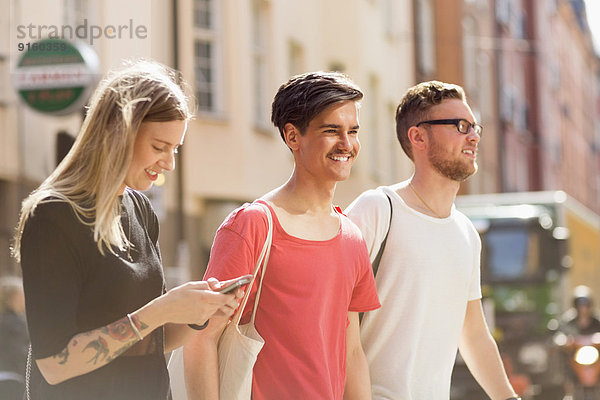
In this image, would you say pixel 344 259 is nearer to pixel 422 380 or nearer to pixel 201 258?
pixel 422 380

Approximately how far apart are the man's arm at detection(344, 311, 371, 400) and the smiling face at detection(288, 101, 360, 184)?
1.59ft

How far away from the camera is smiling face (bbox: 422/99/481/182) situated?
448 centimetres

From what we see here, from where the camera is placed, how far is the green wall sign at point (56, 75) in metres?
11.6

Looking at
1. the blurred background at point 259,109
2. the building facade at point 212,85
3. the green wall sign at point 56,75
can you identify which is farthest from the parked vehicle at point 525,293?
the green wall sign at point 56,75

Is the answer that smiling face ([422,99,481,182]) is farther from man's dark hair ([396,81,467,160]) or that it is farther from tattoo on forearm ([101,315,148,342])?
tattoo on forearm ([101,315,148,342])

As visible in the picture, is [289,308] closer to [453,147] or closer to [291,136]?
[291,136]

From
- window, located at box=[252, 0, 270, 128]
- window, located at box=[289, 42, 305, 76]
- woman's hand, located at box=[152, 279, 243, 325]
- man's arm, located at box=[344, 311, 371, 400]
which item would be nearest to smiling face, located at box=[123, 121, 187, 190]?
woman's hand, located at box=[152, 279, 243, 325]

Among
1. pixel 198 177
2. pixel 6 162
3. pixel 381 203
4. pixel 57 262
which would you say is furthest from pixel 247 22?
pixel 57 262

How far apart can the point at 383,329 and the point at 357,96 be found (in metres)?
0.88

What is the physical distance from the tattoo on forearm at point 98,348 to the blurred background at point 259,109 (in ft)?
7.52

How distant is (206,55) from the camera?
65.4 feet

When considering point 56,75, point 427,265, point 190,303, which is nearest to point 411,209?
point 427,265

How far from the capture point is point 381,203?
429 cm

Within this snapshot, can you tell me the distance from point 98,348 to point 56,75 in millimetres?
9329
